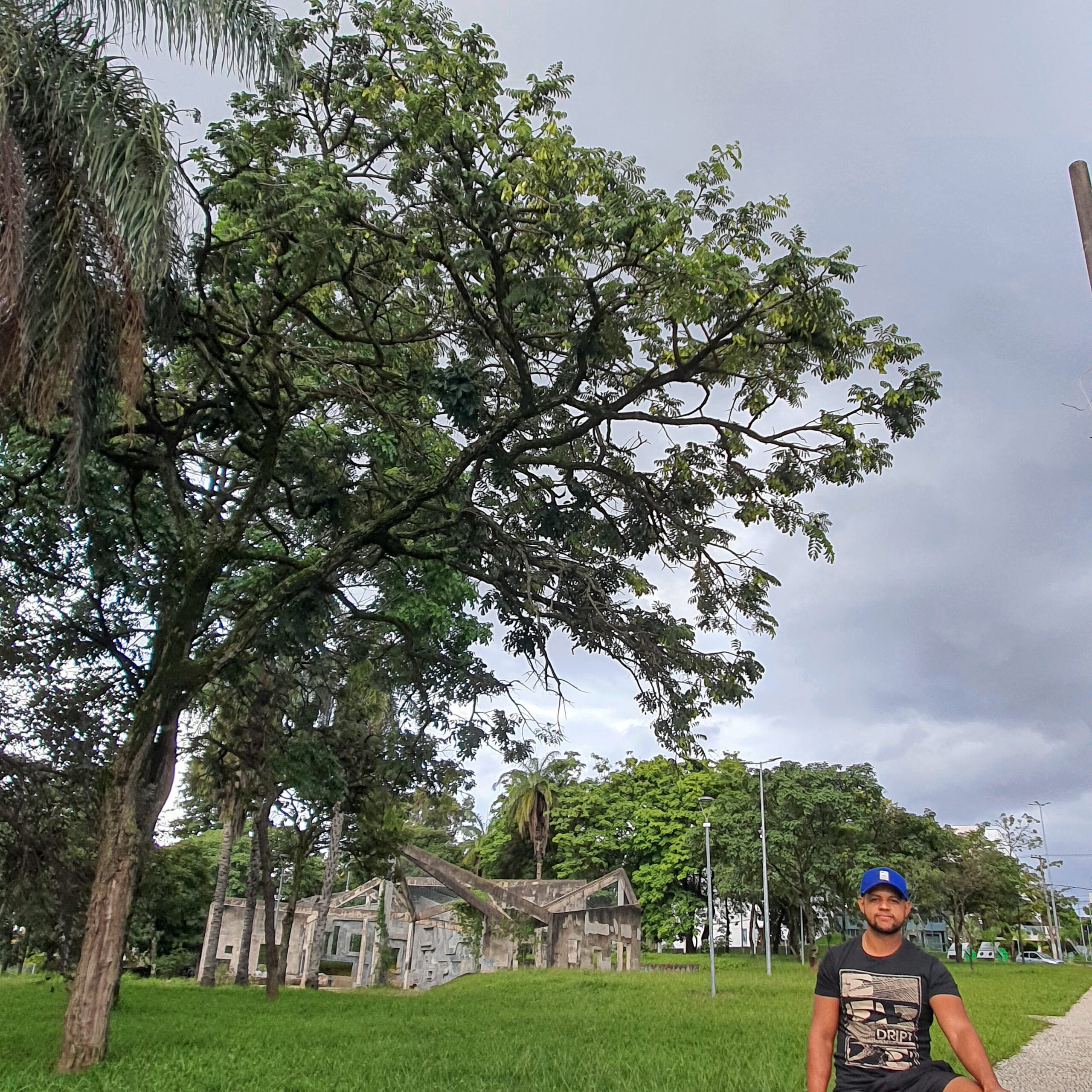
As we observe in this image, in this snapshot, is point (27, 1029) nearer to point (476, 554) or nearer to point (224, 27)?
point (476, 554)

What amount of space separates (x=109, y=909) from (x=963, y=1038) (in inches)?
359

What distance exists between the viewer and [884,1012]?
3.44 metres

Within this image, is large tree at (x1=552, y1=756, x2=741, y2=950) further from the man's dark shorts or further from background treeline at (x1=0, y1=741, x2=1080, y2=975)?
the man's dark shorts

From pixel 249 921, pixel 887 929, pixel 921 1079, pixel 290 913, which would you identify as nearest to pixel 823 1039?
pixel 921 1079

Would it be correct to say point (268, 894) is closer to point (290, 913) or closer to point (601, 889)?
point (290, 913)

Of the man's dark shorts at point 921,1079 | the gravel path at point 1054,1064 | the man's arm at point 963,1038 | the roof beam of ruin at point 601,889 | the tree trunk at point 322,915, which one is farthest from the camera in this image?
the roof beam of ruin at point 601,889

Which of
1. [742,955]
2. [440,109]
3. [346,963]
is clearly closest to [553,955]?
[346,963]

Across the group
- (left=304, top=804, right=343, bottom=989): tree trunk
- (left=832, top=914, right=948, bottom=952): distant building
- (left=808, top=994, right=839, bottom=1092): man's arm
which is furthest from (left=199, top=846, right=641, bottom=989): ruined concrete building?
(left=808, top=994, right=839, bottom=1092): man's arm

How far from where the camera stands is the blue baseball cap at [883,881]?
360 cm

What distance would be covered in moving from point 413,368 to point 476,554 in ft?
8.80

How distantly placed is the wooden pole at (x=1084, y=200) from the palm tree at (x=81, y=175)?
19.8 ft

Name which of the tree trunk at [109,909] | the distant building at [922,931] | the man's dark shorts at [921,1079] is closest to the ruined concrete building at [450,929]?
the distant building at [922,931]

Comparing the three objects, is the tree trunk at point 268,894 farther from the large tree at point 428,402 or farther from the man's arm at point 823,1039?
the man's arm at point 823,1039

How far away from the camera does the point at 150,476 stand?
13133mm
